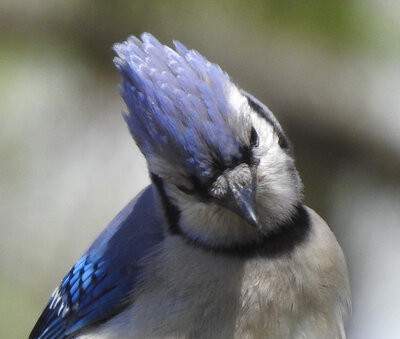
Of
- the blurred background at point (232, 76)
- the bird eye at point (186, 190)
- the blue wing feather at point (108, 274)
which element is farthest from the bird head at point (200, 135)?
the blurred background at point (232, 76)

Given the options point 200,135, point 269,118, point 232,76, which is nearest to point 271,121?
point 269,118

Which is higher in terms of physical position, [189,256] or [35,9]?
[35,9]

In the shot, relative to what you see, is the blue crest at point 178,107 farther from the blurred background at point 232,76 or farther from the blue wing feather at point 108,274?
the blurred background at point 232,76

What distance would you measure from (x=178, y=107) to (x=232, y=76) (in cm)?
142

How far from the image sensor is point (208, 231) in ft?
7.06

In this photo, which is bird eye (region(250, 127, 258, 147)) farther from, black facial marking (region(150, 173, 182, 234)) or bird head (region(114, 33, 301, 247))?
A: black facial marking (region(150, 173, 182, 234))

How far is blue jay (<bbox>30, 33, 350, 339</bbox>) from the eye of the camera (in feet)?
6.56

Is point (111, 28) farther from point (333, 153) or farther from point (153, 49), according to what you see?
point (153, 49)

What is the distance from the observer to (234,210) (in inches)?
78.3

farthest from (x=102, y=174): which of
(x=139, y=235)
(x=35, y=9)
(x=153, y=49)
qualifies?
(x=153, y=49)

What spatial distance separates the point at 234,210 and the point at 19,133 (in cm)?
185

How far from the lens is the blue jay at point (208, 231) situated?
6.56ft

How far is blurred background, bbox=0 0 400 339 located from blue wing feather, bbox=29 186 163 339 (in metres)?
1.01

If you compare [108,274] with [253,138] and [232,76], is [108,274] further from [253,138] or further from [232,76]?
[232,76]
